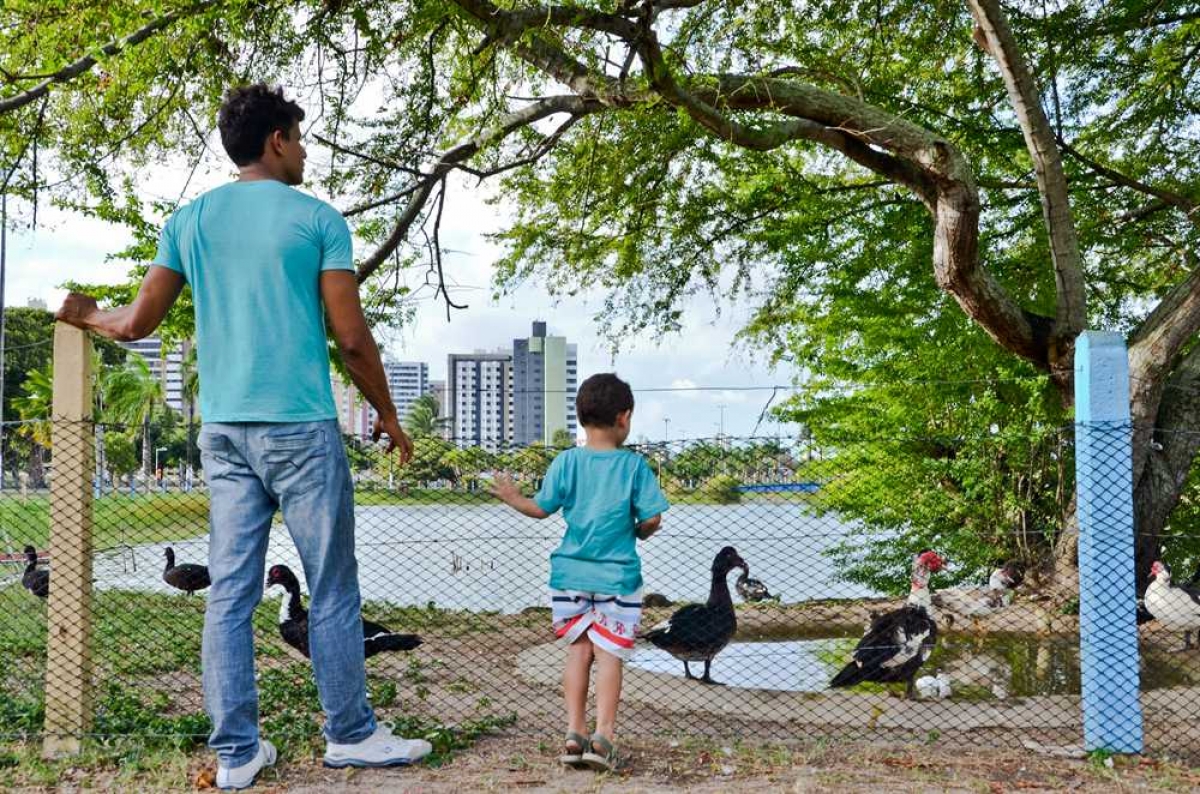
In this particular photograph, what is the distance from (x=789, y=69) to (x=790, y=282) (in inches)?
105

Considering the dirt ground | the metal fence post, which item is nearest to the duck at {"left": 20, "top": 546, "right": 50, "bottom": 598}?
the metal fence post

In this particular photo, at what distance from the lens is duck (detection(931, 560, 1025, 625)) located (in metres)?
8.95

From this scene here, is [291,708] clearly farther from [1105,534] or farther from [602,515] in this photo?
[1105,534]

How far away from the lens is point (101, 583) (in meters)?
12.1

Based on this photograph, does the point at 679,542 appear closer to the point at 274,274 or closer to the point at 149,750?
the point at 149,750

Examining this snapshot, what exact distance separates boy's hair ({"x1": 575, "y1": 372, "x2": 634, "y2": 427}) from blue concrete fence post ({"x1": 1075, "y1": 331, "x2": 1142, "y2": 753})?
1969 mm

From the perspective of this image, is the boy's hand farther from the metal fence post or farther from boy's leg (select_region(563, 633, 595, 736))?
the metal fence post

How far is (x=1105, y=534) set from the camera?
441 cm

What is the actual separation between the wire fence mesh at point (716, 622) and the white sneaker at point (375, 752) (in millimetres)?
612

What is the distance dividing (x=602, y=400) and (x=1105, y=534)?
219 cm

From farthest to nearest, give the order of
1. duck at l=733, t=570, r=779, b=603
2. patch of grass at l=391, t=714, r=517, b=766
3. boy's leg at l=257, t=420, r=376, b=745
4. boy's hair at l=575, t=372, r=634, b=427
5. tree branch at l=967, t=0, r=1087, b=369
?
1. duck at l=733, t=570, r=779, b=603
2. tree branch at l=967, t=0, r=1087, b=369
3. patch of grass at l=391, t=714, r=517, b=766
4. boy's hair at l=575, t=372, r=634, b=427
5. boy's leg at l=257, t=420, r=376, b=745

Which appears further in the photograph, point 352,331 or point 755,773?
point 755,773

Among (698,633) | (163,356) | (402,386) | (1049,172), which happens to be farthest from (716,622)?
(402,386)

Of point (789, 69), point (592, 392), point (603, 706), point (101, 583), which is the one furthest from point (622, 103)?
point (101, 583)
